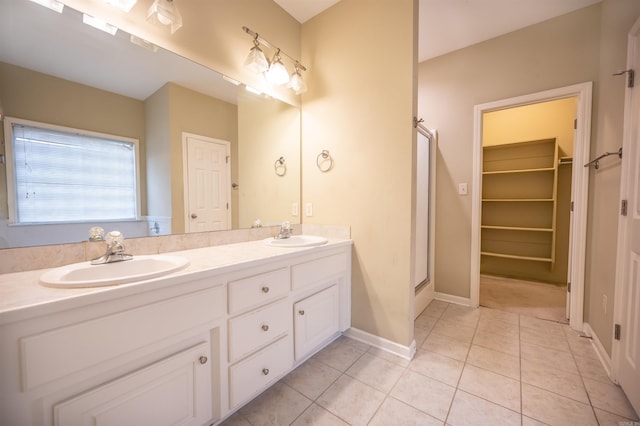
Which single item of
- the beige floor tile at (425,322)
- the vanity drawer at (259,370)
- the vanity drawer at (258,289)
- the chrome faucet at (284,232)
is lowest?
the beige floor tile at (425,322)

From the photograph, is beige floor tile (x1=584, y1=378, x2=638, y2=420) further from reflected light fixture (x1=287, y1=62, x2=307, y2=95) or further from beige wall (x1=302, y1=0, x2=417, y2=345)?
reflected light fixture (x1=287, y1=62, x2=307, y2=95)

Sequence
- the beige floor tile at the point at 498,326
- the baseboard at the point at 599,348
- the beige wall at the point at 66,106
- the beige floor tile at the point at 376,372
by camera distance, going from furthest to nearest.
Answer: the beige floor tile at the point at 498,326
the baseboard at the point at 599,348
the beige floor tile at the point at 376,372
the beige wall at the point at 66,106

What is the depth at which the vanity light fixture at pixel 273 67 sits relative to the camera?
5.33ft

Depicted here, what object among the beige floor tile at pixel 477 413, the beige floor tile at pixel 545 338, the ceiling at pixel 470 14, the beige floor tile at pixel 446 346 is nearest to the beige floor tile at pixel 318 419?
the beige floor tile at pixel 477 413

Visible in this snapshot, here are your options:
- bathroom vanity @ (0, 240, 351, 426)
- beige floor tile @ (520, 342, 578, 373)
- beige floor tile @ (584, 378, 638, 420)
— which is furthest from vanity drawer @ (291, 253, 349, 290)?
beige floor tile @ (584, 378, 638, 420)

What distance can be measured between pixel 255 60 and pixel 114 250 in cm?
139

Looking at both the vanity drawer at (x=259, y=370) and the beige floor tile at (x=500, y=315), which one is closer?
the vanity drawer at (x=259, y=370)

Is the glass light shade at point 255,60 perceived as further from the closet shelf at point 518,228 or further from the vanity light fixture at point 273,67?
the closet shelf at point 518,228

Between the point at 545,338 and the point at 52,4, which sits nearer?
the point at 52,4

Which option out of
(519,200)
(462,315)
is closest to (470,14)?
(519,200)

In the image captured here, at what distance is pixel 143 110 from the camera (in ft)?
4.26

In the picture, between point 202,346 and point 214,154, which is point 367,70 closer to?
point 214,154

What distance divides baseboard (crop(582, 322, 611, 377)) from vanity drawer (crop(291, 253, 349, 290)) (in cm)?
175

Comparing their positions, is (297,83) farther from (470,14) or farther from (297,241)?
(470,14)
